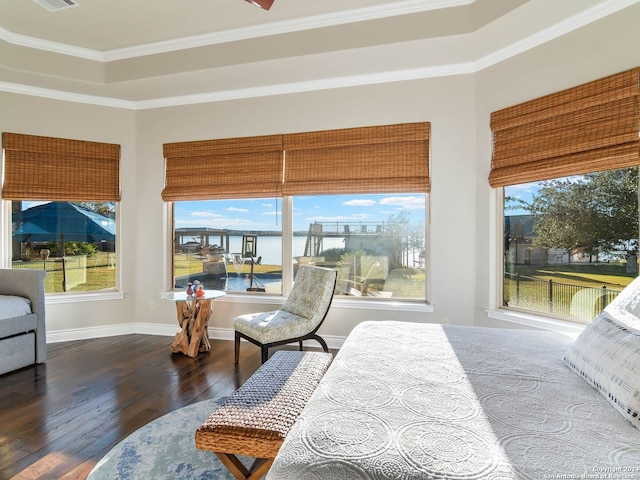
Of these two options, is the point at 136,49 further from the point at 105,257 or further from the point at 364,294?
the point at 364,294

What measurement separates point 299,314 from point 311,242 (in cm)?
89

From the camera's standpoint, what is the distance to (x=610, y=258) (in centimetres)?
265

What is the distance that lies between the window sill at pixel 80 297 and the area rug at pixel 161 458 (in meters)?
2.53

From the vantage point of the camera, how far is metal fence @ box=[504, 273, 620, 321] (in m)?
2.72

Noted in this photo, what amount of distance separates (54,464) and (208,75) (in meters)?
3.34

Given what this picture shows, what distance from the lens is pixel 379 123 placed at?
372cm

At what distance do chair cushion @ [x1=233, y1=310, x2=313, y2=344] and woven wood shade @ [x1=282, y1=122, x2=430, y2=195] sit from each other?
1382mm

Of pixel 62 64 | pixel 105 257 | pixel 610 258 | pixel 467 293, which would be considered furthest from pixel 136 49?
pixel 610 258

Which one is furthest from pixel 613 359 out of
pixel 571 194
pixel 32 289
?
pixel 32 289

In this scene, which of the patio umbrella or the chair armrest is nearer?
the chair armrest

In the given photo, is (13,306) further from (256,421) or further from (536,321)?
(536,321)

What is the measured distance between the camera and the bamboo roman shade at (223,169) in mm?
4020

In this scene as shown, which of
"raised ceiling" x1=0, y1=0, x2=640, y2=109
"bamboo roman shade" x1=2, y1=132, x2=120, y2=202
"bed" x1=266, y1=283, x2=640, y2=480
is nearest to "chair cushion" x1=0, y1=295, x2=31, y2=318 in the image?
"bamboo roman shade" x1=2, y1=132, x2=120, y2=202

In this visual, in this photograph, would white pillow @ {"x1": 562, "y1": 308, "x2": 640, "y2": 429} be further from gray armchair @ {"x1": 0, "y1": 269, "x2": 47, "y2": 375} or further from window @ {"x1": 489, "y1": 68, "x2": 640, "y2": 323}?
gray armchair @ {"x1": 0, "y1": 269, "x2": 47, "y2": 375}
